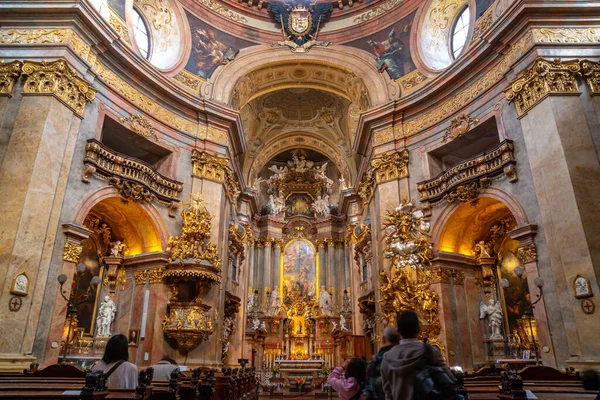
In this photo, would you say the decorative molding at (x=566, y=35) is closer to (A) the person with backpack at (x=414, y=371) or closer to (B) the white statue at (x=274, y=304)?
(A) the person with backpack at (x=414, y=371)

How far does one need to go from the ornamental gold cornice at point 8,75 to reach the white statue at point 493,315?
552 inches

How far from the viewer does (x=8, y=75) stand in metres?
10.3

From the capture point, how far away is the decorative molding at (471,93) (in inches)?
444

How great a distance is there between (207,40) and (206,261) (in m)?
9.44

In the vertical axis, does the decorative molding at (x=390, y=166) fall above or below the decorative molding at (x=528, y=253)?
above

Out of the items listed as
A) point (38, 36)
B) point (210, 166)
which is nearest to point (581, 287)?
point (210, 166)

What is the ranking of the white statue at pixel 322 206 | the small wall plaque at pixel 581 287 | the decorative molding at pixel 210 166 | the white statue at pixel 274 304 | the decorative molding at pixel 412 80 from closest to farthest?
the small wall plaque at pixel 581 287, the decorative molding at pixel 210 166, the decorative molding at pixel 412 80, the white statue at pixel 274 304, the white statue at pixel 322 206

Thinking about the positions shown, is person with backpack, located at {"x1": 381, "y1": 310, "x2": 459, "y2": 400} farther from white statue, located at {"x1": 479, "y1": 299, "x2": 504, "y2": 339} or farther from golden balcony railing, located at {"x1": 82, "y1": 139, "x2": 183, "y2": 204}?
white statue, located at {"x1": 479, "y1": 299, "x2": 504, "y2": 339}

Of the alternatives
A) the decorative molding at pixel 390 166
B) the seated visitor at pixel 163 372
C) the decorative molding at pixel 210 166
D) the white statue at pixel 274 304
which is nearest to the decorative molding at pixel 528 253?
the decorative molding at pixel 390 166

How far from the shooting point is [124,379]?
4.11 metres

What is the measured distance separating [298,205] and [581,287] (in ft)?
67.4

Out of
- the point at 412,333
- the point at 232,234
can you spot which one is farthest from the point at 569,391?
the point at 232,234

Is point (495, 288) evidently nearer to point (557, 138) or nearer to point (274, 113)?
point (557, 138)

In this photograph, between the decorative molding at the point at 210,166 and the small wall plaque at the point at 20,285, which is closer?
the small wall plaque at the point at 20,285
